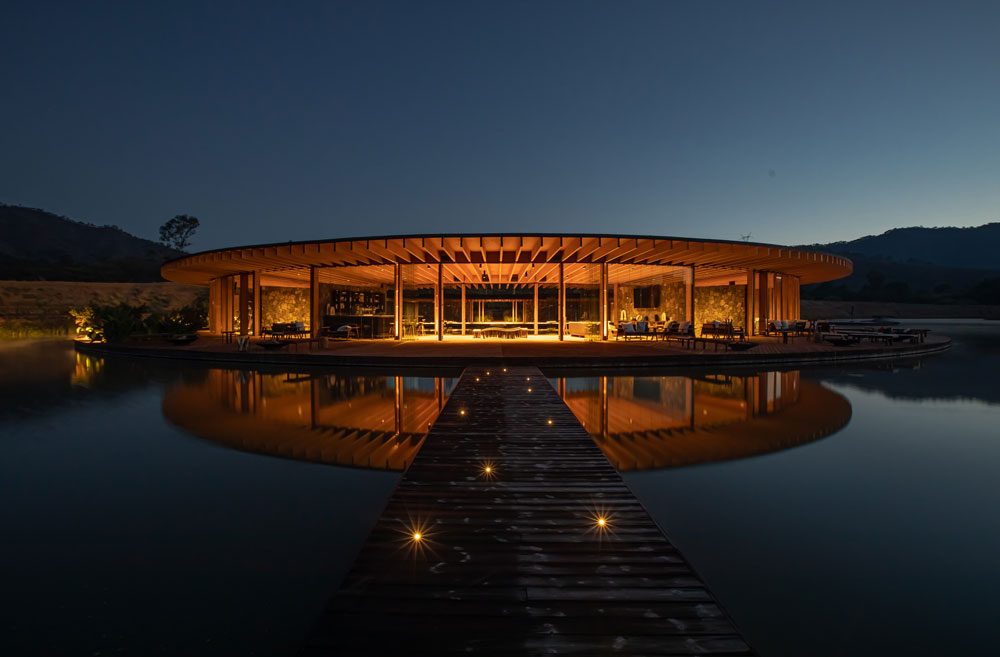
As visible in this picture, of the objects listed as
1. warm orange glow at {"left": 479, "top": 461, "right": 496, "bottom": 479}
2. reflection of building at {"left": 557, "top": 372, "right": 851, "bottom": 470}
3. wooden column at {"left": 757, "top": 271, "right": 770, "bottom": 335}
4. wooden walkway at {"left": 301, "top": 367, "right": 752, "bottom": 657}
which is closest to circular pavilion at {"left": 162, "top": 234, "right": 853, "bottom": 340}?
wooden column at {"left": 757, "top": 271, "right": 770, "bottom": 335}

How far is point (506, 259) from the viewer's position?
46.9 ft

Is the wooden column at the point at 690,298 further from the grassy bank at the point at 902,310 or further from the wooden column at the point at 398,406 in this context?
the grassy bank at the point at 902,310

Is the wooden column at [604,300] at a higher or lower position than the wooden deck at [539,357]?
higher

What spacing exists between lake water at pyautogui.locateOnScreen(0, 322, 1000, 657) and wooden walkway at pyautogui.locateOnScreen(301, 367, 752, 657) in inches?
16.3

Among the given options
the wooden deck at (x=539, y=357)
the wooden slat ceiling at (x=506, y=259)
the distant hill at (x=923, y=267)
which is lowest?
the wooden deck at (x=539, y=357)

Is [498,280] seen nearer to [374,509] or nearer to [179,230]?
[374,509]

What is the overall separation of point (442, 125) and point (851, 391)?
98.6 feet

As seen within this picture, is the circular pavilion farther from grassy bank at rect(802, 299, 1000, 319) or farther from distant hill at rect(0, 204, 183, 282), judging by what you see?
distant hill at rect(0, 204, 183, 282)

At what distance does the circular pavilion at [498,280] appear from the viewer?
12766mm

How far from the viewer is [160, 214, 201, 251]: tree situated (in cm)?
8106

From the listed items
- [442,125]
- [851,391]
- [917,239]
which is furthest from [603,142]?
[917,239]

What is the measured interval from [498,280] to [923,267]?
351ft

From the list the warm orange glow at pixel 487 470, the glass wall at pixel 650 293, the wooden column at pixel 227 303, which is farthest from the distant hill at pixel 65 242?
the warm orange glow at pixel 487 470

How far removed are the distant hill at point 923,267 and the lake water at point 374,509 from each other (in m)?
64.3
